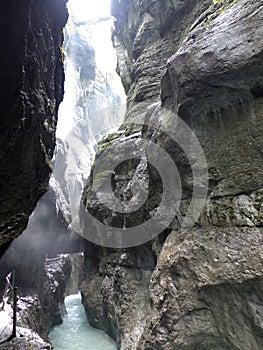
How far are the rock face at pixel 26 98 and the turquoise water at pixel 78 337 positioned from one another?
956 centimetres

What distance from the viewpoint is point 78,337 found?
52.2 ft

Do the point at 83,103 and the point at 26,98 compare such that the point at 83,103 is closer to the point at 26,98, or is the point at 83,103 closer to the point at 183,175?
the point at 183,175

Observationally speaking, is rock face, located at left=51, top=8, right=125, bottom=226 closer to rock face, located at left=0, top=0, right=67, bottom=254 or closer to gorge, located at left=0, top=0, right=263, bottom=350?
gorge, located at left=0, top=0, right=263, bottom=350

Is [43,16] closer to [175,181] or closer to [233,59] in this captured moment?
[233,59]

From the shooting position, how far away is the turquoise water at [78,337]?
560 inches

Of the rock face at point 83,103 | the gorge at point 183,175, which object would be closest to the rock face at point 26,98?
the gorge at point 183,175

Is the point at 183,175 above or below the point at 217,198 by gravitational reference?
above

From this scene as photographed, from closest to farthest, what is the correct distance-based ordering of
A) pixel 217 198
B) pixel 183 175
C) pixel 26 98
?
pixel 26 98
pixel 217 198
pixel 183 175

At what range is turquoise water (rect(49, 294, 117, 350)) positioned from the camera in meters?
14.2

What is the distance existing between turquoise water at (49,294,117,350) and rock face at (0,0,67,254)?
31.4 ft

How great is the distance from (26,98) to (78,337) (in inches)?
607

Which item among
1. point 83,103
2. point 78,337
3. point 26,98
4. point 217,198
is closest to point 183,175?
point 217,198

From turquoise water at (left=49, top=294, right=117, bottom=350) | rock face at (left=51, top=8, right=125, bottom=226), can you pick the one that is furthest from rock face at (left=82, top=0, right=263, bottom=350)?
rock face at (left=51, top=8, right=125, bottom=226)

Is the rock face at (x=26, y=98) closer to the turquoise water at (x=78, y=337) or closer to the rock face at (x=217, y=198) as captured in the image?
the rock face at (x=217, y=198)
